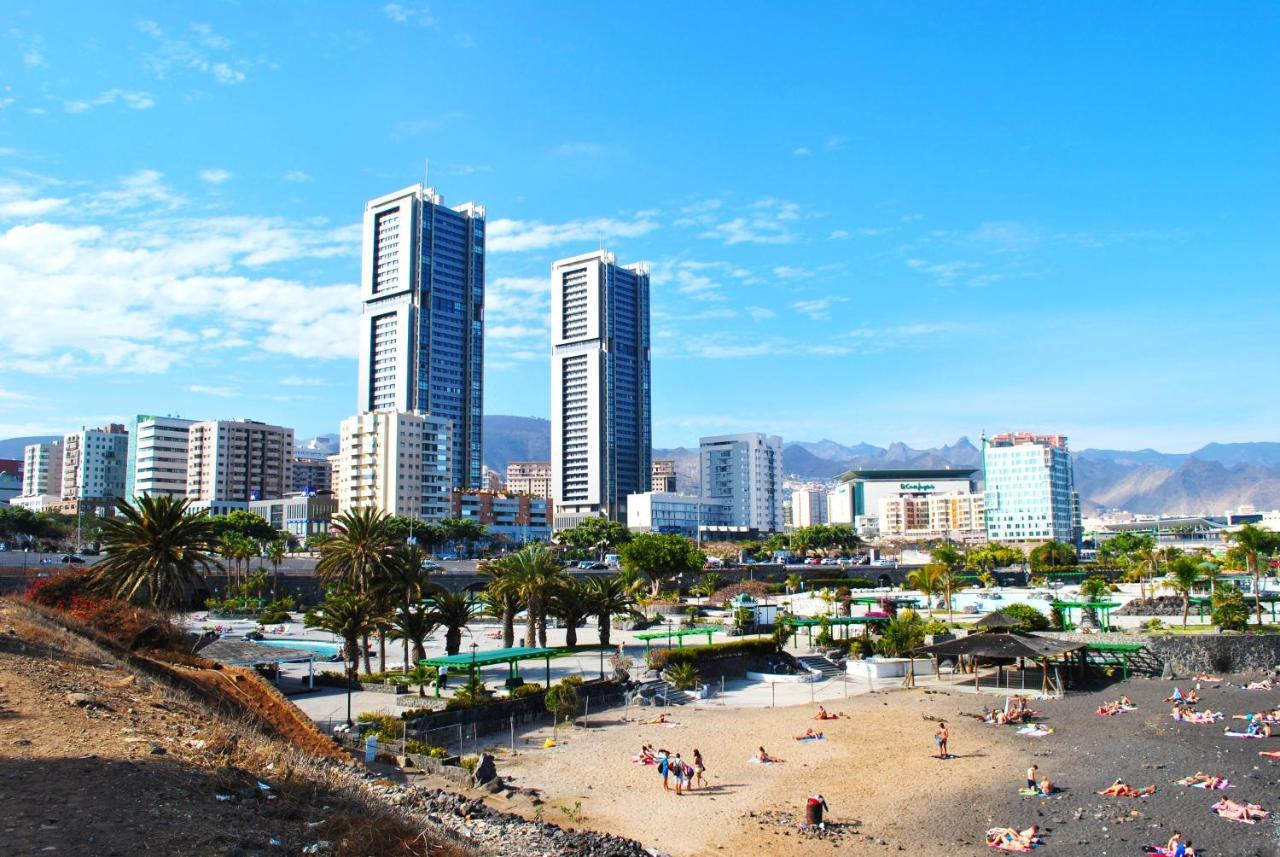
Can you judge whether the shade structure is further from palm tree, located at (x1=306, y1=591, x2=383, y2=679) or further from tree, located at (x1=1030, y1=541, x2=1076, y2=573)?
tree, located at (x1=1030, y1=541, x2=1076, y2=573)

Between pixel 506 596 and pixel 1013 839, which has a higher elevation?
pixel 506 596

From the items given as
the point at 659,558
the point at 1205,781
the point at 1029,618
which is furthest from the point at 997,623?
the point at 659,558

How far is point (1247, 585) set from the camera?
4053 inches

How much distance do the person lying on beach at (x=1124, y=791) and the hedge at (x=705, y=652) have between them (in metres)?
25.8

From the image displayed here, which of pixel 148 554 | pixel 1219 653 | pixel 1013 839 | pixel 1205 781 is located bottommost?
pixel 1013 839

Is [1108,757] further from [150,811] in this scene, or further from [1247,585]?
[1247,585]

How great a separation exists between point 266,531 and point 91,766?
13230cm

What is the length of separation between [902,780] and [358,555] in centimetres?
2985

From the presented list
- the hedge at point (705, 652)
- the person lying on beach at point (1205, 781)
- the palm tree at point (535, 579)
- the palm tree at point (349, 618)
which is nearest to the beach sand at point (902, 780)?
the person lying on beach at point (1205, 781)

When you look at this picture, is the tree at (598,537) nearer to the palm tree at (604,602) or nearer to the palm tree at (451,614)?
the palm tree at (604,602)

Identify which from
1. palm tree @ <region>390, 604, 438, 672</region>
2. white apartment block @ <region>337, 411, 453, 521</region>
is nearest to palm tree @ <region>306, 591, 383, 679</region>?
palm tree @ <region>390, 604, 438, 672</region>

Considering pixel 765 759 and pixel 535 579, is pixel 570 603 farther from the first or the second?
pixel 765 759

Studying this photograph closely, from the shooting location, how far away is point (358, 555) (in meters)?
49.1

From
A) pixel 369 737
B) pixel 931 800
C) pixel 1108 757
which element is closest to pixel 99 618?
pixel 369 737
